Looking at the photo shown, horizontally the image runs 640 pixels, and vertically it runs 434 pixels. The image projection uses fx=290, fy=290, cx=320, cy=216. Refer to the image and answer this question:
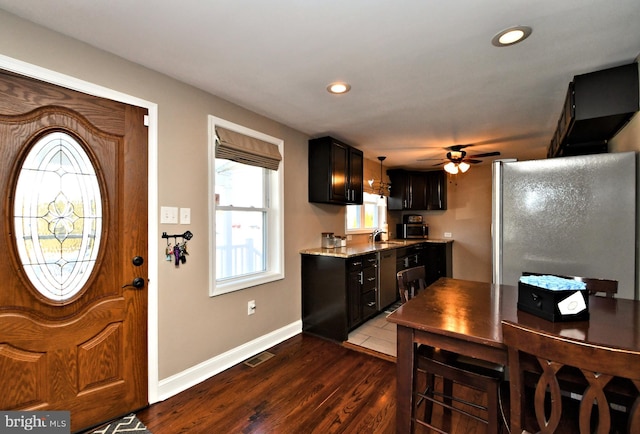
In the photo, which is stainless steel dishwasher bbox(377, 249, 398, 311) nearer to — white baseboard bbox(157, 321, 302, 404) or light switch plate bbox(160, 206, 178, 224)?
white baseboard bbox(157, 321, 302, 404)

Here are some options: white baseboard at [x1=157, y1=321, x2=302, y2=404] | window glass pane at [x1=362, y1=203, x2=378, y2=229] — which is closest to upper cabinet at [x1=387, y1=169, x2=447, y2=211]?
window glass pane at [x1=362, y1=203, x2=378, y2=229]

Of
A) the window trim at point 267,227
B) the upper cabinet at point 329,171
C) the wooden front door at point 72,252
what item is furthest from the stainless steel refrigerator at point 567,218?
the wooden front door at point 72,252

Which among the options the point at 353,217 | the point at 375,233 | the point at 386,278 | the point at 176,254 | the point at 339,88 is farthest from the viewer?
the point at 375,233

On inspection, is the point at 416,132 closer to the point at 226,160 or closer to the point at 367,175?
the point at 367,175

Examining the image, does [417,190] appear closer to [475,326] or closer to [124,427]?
[475,326]

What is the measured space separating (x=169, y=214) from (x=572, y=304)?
2443 mm

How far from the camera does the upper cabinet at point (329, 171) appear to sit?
3.50 metres

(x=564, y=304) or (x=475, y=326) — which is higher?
(x=564, y=304)

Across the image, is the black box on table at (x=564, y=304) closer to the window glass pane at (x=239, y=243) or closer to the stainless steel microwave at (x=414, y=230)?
the window glass pane at (x=239, y=243)

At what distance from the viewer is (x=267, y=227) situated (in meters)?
3.21

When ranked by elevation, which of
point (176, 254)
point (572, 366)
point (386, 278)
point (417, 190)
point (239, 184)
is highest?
point (417, 190)

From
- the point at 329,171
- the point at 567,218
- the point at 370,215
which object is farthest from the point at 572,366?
the point at 370,215

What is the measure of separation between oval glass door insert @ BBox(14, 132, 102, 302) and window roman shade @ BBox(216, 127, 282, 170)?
991 millimetres

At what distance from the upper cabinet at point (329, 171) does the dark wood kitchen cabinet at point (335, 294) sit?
764 millimetres
